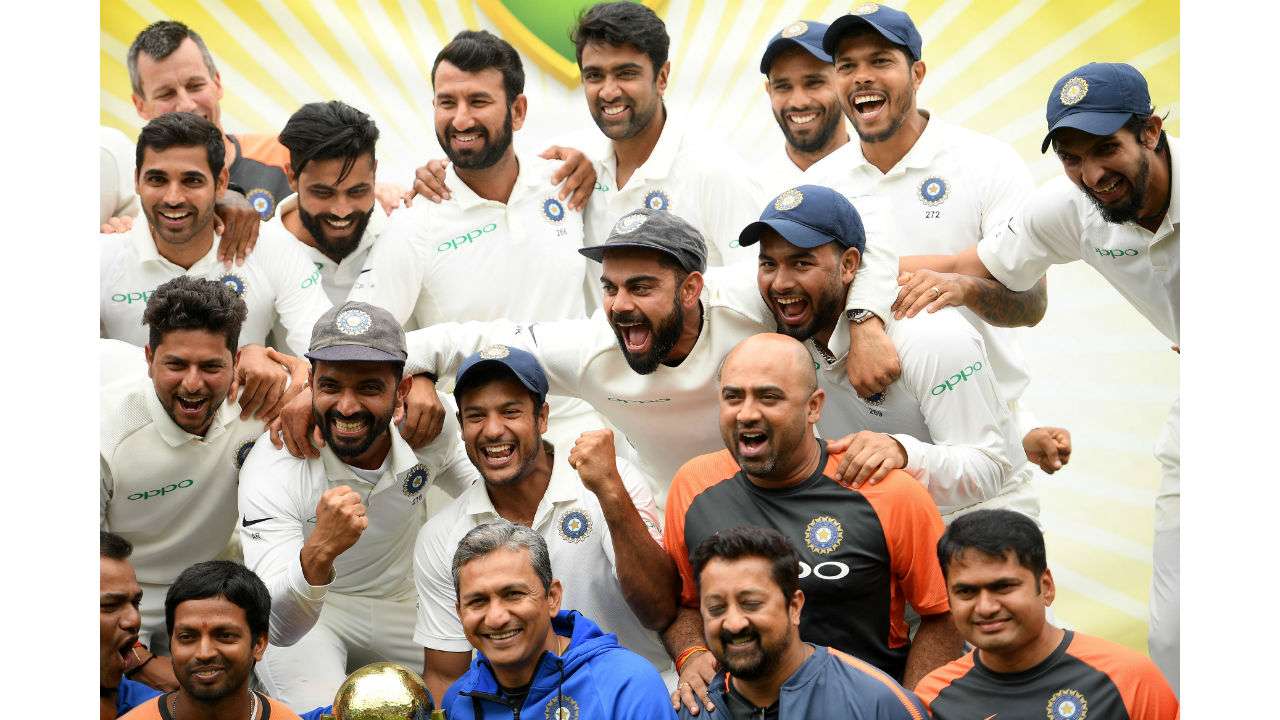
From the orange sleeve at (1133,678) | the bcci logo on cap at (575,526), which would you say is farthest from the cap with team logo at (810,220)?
the orange sleeve at (1133,678)

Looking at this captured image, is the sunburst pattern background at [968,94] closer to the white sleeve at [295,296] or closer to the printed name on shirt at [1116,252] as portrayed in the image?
the white sleeve at [295,296]

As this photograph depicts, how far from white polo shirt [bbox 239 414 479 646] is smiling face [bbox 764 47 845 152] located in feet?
5.76

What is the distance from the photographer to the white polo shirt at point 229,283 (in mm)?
5301

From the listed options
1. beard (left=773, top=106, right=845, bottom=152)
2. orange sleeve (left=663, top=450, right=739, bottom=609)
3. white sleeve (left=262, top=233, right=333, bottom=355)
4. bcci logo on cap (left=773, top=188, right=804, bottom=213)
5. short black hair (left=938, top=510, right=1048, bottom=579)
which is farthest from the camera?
beard (left=773, top=106, right=845, bottom=152)

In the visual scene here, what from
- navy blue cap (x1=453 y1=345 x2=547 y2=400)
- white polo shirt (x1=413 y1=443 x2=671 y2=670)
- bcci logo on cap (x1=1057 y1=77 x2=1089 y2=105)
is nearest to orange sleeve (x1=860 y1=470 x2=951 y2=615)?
white polo shirt (x1=413 y1=443 x2=671 y2=670)

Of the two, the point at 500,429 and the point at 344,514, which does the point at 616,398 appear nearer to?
the point at 500,429

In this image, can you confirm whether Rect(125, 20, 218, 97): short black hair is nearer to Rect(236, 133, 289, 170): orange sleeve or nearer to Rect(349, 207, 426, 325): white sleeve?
Rect(236, 133, 289, 170): orange sleeve

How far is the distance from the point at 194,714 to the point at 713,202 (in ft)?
8.38

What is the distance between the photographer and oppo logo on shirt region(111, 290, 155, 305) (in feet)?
17.4

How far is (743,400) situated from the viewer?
14.0ft

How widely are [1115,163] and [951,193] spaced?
97cm

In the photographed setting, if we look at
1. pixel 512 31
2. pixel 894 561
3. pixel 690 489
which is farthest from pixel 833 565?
pixel 512 31

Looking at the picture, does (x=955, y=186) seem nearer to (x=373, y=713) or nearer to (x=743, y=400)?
(x=743, y=400)

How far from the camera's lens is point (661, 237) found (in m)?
4.73
